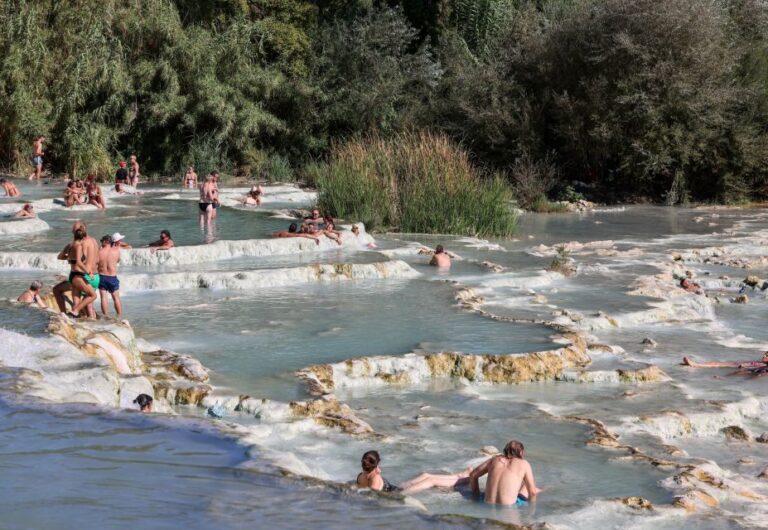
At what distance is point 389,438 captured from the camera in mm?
9641

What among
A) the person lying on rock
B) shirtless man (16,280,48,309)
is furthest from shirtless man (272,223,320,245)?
shirtless man (16,280,48,309)

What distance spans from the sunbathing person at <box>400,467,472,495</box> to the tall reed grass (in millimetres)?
15387

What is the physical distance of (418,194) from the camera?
78.3 feet

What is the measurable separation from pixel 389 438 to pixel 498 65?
27439mm

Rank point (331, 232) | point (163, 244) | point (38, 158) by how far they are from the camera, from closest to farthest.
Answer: point (163, 244), point (331, 232), point (38, 158)

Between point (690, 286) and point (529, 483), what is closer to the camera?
point (529, 483)

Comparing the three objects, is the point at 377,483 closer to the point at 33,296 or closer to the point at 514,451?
the point at 514,451

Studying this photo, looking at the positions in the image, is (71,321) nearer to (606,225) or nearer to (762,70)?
(606,225)

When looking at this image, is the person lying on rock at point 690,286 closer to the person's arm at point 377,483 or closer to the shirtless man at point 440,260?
the shirtless man at point 440,260

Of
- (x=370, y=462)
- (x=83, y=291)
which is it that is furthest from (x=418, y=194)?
(x=370, y=462)

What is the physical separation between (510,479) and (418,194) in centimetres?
1612

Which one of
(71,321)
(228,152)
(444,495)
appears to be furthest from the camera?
(228,152)

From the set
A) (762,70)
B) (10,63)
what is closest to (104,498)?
(10,63)

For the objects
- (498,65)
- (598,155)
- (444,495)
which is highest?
(498,65)
